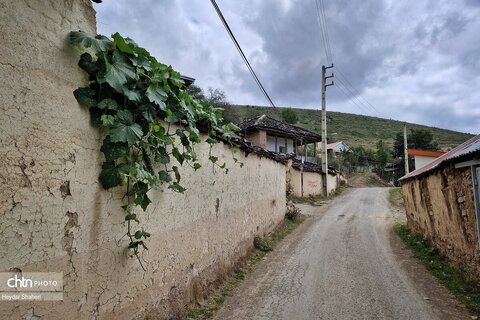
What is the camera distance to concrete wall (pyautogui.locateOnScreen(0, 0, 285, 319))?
2129 millimetres

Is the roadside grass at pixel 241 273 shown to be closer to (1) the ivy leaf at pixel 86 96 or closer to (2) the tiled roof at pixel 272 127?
(1) the ivy leaf at pixel 86 96

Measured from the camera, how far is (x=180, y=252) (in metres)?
4.47

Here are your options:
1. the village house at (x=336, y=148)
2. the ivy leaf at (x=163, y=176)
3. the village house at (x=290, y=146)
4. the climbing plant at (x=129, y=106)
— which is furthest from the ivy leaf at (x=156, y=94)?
the village house at (x=336, y=148)

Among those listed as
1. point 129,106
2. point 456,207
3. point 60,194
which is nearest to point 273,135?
point 456,207

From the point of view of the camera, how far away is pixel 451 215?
675 cm

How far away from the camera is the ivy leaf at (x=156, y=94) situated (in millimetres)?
3025

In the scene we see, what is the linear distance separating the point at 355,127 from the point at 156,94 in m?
78.9

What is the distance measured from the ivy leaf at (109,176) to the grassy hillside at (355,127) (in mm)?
59343

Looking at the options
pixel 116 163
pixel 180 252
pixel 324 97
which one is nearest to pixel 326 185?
pixel 324 97
